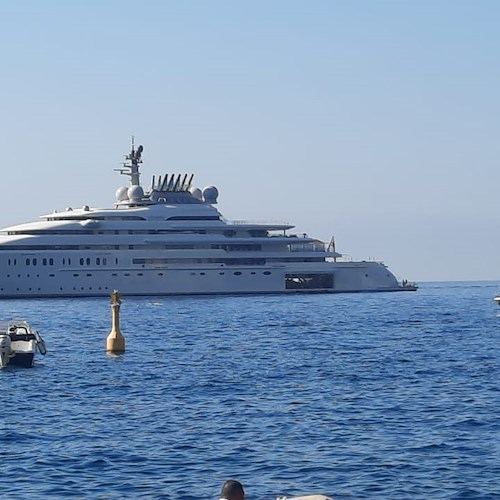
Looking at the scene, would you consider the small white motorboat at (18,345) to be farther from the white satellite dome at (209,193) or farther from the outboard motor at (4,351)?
the white satellite dome at (209,193)

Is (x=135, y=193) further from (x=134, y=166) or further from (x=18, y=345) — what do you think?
(x=18, y=345)

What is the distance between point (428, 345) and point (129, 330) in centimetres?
1890

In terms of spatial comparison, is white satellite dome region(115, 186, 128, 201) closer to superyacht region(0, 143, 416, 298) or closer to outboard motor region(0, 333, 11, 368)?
superyacht region(0, 143, 416, 298)

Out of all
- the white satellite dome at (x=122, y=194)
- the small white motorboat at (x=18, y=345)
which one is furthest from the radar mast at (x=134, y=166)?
the small white motorboat at (x=18, y=345)

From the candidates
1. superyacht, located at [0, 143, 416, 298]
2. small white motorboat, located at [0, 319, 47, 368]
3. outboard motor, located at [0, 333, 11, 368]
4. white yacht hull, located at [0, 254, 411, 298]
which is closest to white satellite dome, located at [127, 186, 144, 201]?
superyacht, located at [0, 143, 416, 298]

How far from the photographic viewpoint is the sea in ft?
67.4

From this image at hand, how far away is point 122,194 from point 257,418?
93.5 meters

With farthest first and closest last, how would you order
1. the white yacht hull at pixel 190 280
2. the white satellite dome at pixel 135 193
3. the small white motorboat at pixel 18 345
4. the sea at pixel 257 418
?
the white satellite dome at pixel 135 193, the white yacht hull at pixel 190 280, the small white motorboat at pixel 18 345, the sea at pixel 257 418

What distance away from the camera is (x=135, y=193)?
378 ft

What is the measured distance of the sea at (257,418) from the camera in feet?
67.4

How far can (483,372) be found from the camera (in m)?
38.0

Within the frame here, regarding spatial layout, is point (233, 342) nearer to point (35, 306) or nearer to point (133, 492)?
point (133, 492)

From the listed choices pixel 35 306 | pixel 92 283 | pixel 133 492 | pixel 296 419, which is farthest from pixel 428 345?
pixel 92 283

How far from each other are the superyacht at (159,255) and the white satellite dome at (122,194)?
4227 mm
